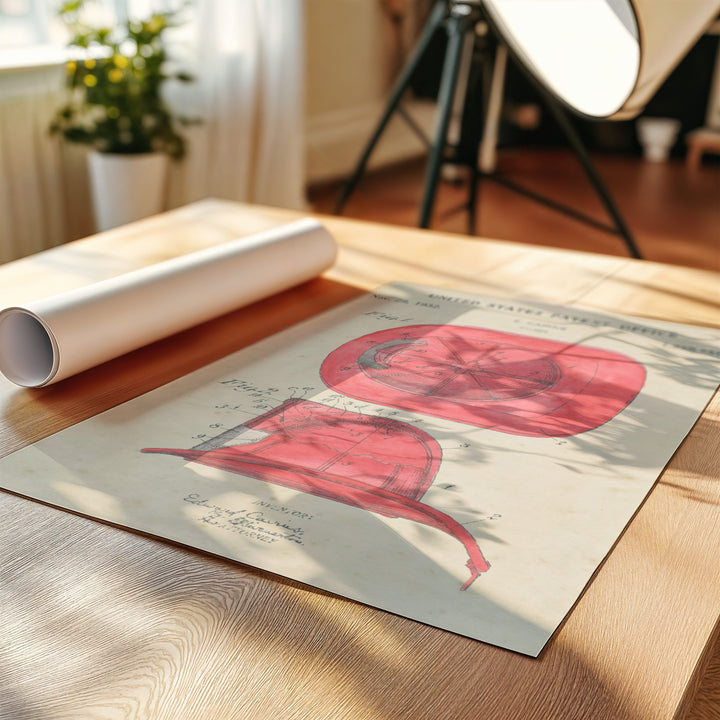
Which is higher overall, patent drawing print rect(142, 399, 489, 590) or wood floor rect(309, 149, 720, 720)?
patent drawing print rect(142, 399, 489, 590)

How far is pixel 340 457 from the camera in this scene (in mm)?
720

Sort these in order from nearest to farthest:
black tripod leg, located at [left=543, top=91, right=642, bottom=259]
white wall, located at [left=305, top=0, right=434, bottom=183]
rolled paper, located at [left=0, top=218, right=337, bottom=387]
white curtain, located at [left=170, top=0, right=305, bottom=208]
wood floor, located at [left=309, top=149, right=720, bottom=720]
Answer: rolled paper, located at [left=0, top=218, right=337, bottom=387], black tripod leg, located at [left=543, top=91, right=642, bottom=259], white curtain, located at [left=170, top=0, right=305, bottom=208], wood floor, located at [left=309, top=149, right=720, bottom=720], white wall, located at [left=305, top=0, right=434, bottom=183]

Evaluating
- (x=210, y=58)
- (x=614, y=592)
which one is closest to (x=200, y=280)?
(x=614, y=592)

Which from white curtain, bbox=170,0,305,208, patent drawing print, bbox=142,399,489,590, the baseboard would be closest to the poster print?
patent drawing print, bbox=142,399,489,590

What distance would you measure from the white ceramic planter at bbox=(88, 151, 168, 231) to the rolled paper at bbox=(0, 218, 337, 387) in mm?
1563

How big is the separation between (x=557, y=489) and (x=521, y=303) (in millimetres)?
473

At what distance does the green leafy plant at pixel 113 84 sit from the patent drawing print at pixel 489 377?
1.86 metres

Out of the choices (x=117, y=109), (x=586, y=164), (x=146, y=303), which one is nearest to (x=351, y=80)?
(x=117, y=109)

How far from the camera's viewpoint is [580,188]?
4047mm

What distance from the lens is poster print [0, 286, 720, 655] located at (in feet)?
1.91

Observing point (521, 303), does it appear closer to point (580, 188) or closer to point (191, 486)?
point (191, 486)

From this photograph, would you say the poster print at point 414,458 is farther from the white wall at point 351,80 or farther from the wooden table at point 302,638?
the white wall at point 351,80

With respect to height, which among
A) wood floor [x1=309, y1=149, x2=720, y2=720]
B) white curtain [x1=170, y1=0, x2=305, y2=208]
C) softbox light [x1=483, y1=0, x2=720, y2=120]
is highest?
softbox light [x1=483, y1=0, x2=720, y2=120]

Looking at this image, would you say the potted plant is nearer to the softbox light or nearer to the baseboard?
the baseboard
